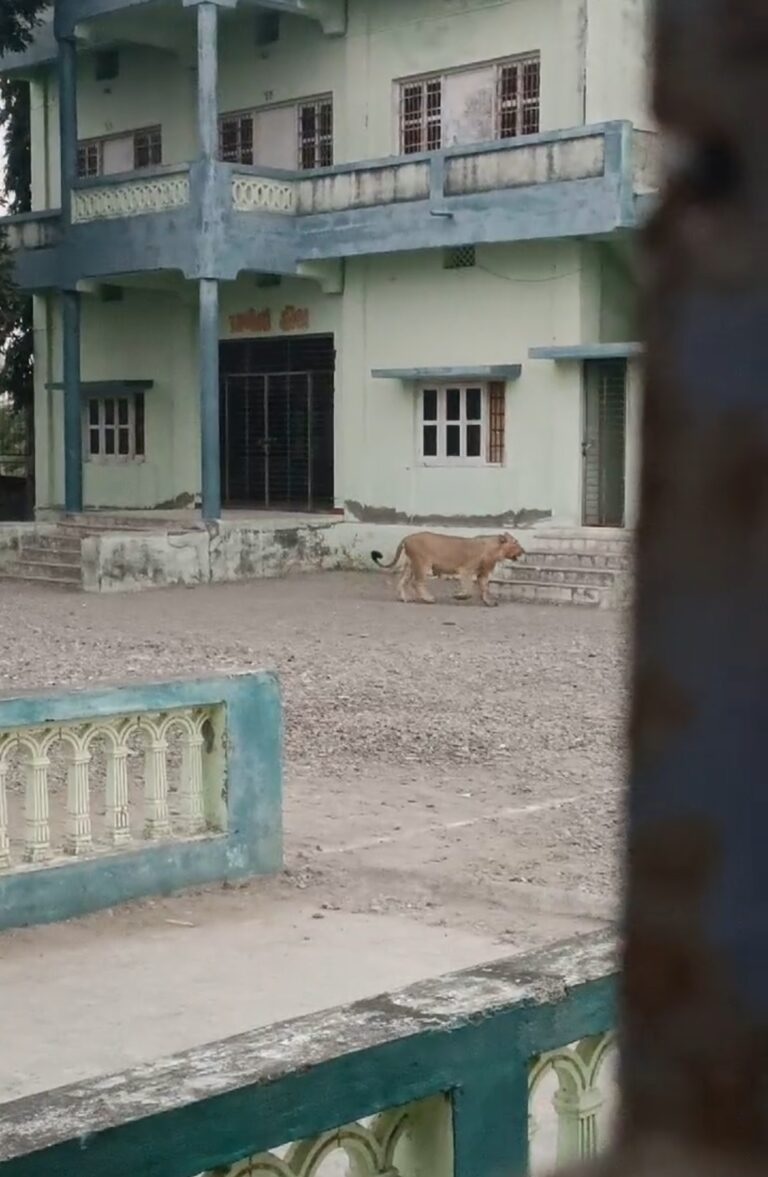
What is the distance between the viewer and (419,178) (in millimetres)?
17453

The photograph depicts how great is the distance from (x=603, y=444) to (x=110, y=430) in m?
7.89

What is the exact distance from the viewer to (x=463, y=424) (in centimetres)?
1802

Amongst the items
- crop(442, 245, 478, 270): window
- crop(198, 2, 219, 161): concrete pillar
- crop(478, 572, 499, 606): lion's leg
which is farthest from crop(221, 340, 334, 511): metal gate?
crop(478, 572, 499, 606): lion's leg

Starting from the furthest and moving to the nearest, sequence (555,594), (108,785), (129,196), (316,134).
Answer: (316,134)
(129,196)
(555,594)
(108,785)

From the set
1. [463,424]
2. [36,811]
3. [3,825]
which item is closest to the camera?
[3,825]

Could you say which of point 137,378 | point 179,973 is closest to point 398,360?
point 137,378

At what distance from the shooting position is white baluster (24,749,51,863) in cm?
505

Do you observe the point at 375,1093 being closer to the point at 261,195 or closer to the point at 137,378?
the point at 261,195

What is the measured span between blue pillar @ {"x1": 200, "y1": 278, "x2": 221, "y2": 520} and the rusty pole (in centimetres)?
1722

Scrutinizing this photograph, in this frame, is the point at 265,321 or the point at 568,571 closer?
the point at 568,571

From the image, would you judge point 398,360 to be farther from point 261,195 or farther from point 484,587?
point 484,587

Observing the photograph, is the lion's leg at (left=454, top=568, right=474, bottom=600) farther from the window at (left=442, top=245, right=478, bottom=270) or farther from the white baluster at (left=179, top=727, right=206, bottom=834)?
the white baluster at (left=179, top=727, right=206, bottom=834)

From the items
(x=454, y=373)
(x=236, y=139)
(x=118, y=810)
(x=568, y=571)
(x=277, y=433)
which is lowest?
(x=118, y=810)

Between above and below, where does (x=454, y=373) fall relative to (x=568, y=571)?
above
